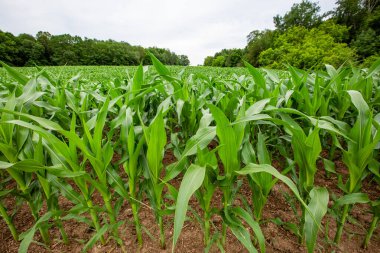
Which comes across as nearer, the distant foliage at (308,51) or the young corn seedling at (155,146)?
the young corn seedling at (155,146)

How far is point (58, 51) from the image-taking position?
47.4 metres

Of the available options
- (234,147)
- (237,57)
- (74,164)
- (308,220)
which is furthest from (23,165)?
(237,57)

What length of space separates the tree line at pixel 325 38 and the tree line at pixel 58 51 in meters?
27.7

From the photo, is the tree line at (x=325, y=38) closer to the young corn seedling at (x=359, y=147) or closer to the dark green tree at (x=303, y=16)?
the dark green tree at (x=303, y=16)

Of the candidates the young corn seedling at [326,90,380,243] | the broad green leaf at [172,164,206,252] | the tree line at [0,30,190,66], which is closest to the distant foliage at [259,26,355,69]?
the young corn seedling at [326,90,380,243]

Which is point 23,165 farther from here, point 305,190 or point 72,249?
point 305,190

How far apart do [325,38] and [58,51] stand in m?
55.4

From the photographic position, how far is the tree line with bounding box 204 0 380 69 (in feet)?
75.7

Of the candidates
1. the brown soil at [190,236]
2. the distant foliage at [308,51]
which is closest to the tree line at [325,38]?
the distant foliage at [308,51]

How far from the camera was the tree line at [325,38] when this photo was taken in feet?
75.7

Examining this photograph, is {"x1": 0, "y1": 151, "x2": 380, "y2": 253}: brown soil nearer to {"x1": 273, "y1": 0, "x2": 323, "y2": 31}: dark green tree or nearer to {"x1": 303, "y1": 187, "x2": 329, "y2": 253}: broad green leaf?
{"x1": 303, "y1": 187, "x2": 329, "y2": 253}: broad green leaf

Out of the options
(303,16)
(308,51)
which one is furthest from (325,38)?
(303,16)

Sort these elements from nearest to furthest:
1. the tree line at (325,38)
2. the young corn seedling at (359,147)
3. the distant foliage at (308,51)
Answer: the young corn seedling at (359,147) → the distant foliage at (308,51) → the tree line at (325,38)

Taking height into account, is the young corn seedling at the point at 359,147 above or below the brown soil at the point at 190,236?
above
